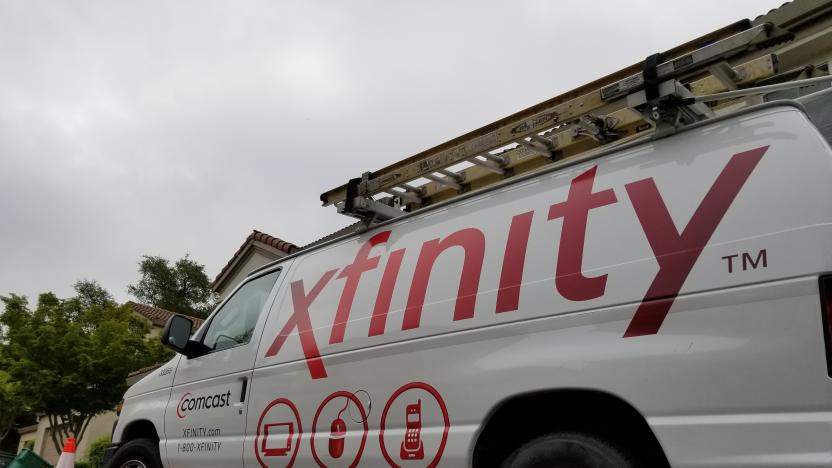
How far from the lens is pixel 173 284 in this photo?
50.7 meters

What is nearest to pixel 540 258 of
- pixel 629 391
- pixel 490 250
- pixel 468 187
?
pixel 490 250

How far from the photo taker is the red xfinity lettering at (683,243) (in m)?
2.48

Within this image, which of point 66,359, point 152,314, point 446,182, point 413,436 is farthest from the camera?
point 152,314

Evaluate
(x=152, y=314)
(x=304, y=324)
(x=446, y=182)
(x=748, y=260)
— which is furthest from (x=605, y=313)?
(x=152, y=314)

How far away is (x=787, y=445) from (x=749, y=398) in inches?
7.1

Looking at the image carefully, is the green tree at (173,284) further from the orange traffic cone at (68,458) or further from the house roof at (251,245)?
the orange traffic cone at (68,458)

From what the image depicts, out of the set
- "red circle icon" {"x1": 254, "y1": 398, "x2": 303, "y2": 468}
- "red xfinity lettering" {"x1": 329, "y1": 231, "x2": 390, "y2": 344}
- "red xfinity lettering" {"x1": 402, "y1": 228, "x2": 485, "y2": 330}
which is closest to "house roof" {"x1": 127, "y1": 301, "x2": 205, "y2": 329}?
"red circle icon" {"x1": 254, "y1": 398, "x2": 303, "y2": 468}

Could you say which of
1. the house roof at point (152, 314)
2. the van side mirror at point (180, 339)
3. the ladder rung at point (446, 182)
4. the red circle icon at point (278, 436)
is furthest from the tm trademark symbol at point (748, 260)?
the house roof at point (152, 314)

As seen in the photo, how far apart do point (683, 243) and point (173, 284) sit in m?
52.4

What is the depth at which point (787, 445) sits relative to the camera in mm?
2125

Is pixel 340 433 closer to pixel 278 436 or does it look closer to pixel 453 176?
pixel 278 436

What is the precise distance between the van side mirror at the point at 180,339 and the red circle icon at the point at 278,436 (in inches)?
42.9

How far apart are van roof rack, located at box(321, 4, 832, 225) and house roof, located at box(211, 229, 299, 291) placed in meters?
12.8

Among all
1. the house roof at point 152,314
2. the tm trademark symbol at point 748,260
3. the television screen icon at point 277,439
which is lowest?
the television screen icon at point 277,439
